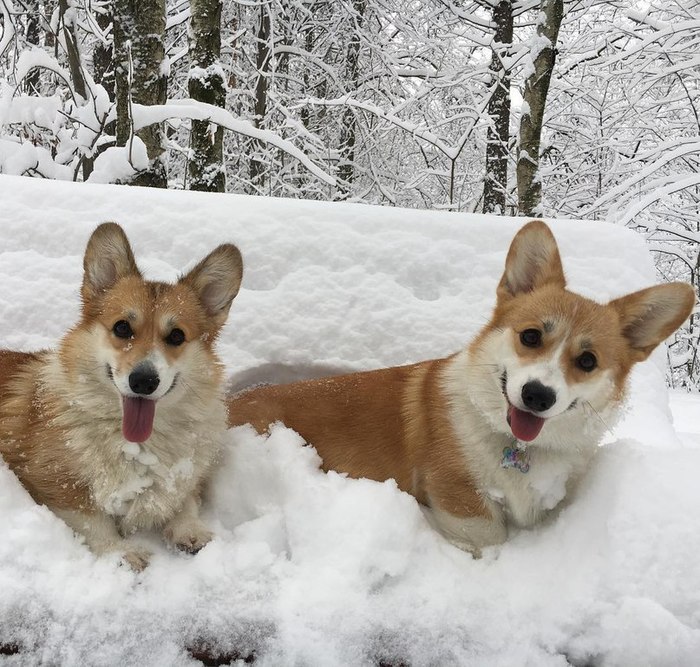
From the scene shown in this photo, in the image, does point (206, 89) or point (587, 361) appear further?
point (206, 89)

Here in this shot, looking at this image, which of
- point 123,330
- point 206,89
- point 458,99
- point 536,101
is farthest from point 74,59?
point 458,99

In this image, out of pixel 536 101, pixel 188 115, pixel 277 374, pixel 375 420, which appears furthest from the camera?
pixel 536 101

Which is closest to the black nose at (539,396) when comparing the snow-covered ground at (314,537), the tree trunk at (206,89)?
the snow-covered ground at (314,537)

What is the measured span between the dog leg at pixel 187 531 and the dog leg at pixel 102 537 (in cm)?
10

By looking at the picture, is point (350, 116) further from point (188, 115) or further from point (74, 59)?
point (188, 115)

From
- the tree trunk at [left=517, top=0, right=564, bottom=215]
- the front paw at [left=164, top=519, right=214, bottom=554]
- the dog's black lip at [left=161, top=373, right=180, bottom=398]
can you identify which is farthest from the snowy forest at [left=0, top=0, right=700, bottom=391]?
the front paw at [left=164, top=519, right=214, bottom=554]

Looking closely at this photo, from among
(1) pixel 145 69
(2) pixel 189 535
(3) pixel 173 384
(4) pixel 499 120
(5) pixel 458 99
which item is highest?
(1) pixel 145 69

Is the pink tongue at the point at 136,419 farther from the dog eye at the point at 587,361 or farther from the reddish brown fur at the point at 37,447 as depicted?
the dog eye at the point at 587,361

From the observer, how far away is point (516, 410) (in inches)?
79.0

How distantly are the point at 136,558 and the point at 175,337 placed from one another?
0.74m

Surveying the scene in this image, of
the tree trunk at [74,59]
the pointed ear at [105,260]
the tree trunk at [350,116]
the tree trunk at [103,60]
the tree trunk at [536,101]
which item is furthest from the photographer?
the tree trunk at [350,116]

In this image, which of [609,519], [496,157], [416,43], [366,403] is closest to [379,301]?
[366,403]

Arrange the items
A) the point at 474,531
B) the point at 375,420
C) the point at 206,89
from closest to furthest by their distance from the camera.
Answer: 1. the point at 474,531
2. the point at 375,420
3. the point at 206,89

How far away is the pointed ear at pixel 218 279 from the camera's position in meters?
2.23
